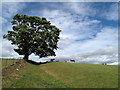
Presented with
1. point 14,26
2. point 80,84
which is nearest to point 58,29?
point 14,26

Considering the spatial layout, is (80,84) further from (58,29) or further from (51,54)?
(58,29)

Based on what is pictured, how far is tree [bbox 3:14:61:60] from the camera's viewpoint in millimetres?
55938

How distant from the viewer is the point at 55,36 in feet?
194

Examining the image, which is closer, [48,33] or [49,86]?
[49,86]

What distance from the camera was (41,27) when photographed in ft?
199

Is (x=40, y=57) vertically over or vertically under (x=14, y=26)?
under

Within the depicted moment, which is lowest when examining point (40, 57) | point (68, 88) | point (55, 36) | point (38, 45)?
point (68, 88)

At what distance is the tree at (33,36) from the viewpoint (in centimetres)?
5594

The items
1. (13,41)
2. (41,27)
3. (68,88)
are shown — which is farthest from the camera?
(41,27)

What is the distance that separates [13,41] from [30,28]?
843cm

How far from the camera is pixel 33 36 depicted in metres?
57.3

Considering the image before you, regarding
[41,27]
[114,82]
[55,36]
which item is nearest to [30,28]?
[41,27]

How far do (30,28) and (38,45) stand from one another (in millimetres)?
7567

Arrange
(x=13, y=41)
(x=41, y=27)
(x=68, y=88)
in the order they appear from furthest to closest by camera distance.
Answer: (x=41, y=27) → (x=13, y=41) → (x=68, y=88)
